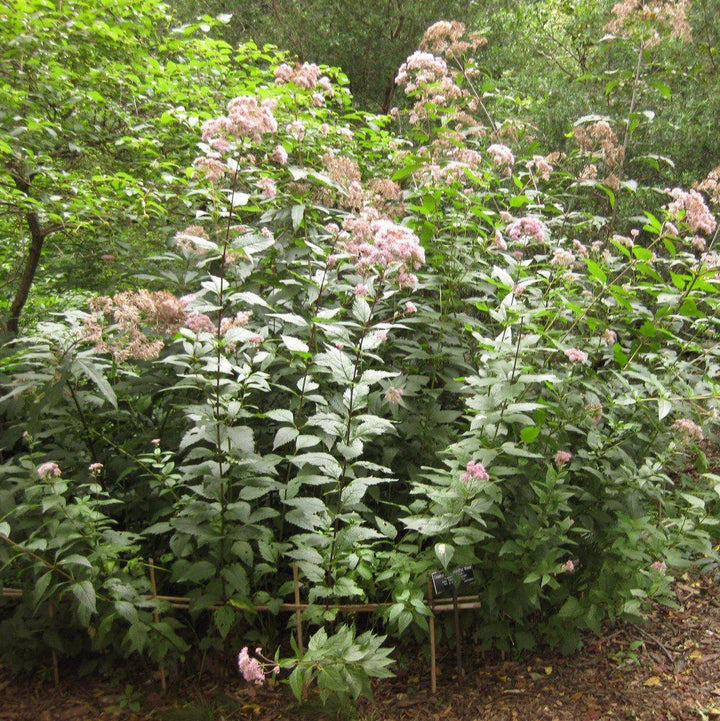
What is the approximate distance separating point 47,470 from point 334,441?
994 mm

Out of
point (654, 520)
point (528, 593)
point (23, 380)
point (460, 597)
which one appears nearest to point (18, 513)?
point (23, 380)

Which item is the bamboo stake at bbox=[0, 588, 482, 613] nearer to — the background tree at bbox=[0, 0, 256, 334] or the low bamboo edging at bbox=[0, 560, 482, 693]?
the low bamboo edging at bbox=[0, 560, 482, 693]

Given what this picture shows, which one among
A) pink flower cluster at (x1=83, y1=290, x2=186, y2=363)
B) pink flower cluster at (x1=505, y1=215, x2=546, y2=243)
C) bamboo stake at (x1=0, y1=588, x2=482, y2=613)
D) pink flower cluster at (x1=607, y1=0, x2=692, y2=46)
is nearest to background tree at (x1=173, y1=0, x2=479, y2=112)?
pink flower cluster at (x1=607, y1=0, x2=692, y2=46)

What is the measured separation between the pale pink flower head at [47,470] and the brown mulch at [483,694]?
91 cm

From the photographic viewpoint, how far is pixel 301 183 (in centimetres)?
287

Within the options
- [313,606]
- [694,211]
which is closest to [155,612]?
[313,606]

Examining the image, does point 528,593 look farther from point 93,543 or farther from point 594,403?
point 93,543

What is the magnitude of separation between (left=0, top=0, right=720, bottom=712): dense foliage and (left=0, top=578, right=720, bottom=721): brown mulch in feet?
0.41

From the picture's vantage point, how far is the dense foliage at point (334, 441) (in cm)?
215

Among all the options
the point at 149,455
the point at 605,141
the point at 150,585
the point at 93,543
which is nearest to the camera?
the point at 93,543

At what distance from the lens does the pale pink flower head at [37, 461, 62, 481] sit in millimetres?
2098

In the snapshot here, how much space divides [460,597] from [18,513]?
64.2 inches

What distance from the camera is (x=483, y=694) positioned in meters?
2.44

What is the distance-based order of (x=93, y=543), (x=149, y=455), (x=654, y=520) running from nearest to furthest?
(x=93, y=543) → (x=149, y=455) → (x=654, y=520)
